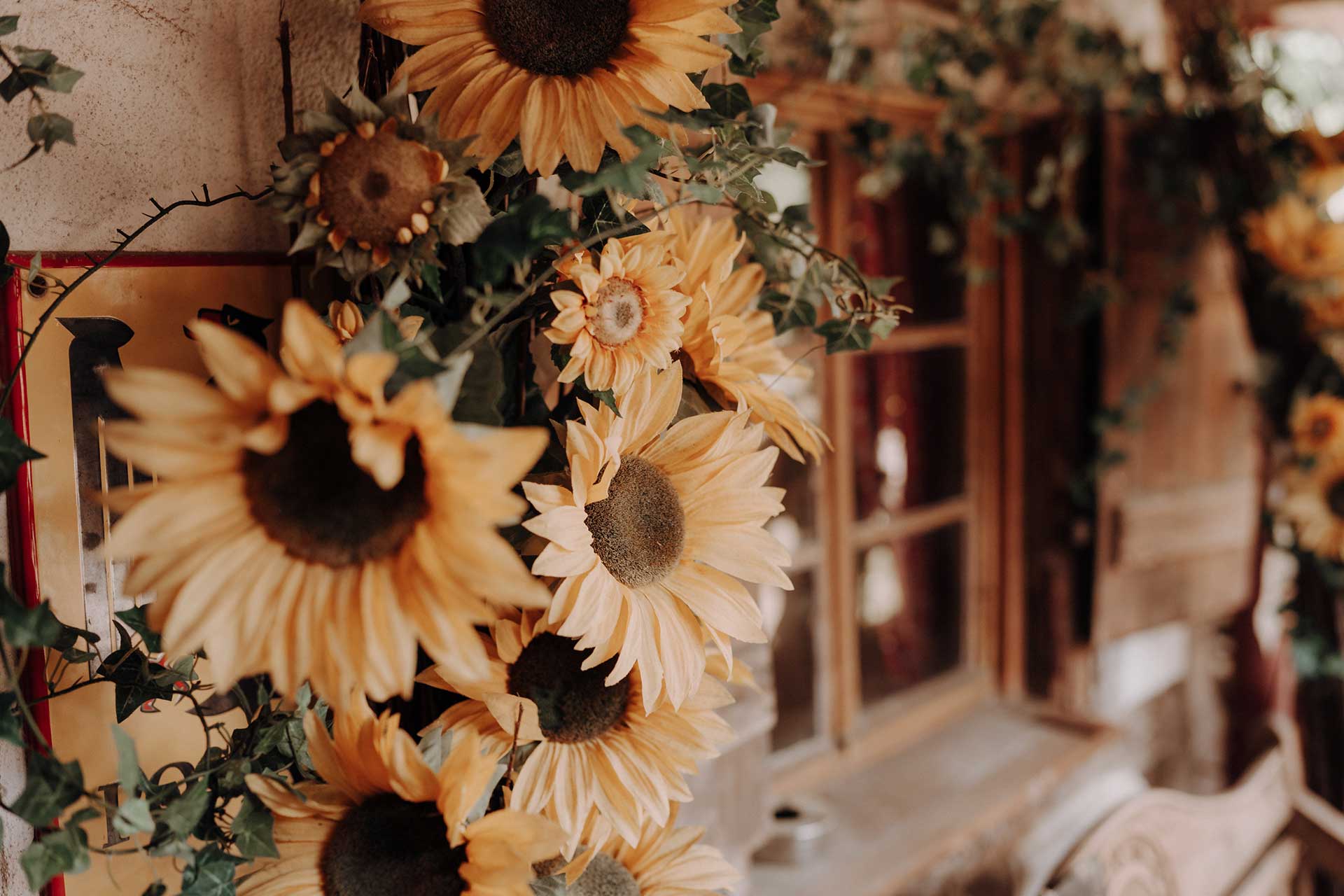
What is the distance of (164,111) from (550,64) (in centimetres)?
35

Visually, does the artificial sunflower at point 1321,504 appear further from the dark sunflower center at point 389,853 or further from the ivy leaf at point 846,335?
the dark sunflower center at point 389,853

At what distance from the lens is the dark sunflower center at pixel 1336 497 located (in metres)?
1.86

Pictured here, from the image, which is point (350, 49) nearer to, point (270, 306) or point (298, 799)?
point (270, 306)

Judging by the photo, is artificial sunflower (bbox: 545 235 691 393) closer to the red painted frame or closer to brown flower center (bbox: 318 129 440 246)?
brown flower center (bbox: 318 129 440 246)

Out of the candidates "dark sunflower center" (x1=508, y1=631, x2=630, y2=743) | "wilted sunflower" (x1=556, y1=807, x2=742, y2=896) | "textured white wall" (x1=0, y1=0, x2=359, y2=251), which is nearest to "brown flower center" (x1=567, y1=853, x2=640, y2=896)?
"wilted sunflower" (x1=556, y1=807, x2=742, y2=896)

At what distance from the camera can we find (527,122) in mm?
590

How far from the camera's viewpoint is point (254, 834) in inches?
21.6

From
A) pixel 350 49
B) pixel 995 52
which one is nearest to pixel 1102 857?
pixel 350 49

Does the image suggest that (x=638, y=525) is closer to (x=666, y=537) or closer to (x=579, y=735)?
(x=666, y=537)

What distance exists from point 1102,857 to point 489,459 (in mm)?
1220

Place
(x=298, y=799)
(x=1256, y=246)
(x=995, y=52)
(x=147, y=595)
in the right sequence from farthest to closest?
(x=1256, y=246)
(x=995, y=52)
(x=147, y=595)
(x=298, y=799)

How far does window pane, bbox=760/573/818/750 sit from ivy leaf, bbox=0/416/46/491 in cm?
134

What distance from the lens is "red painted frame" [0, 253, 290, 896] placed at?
0.65 m

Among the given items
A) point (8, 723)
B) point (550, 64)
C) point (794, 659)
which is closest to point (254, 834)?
point (8, 723)
